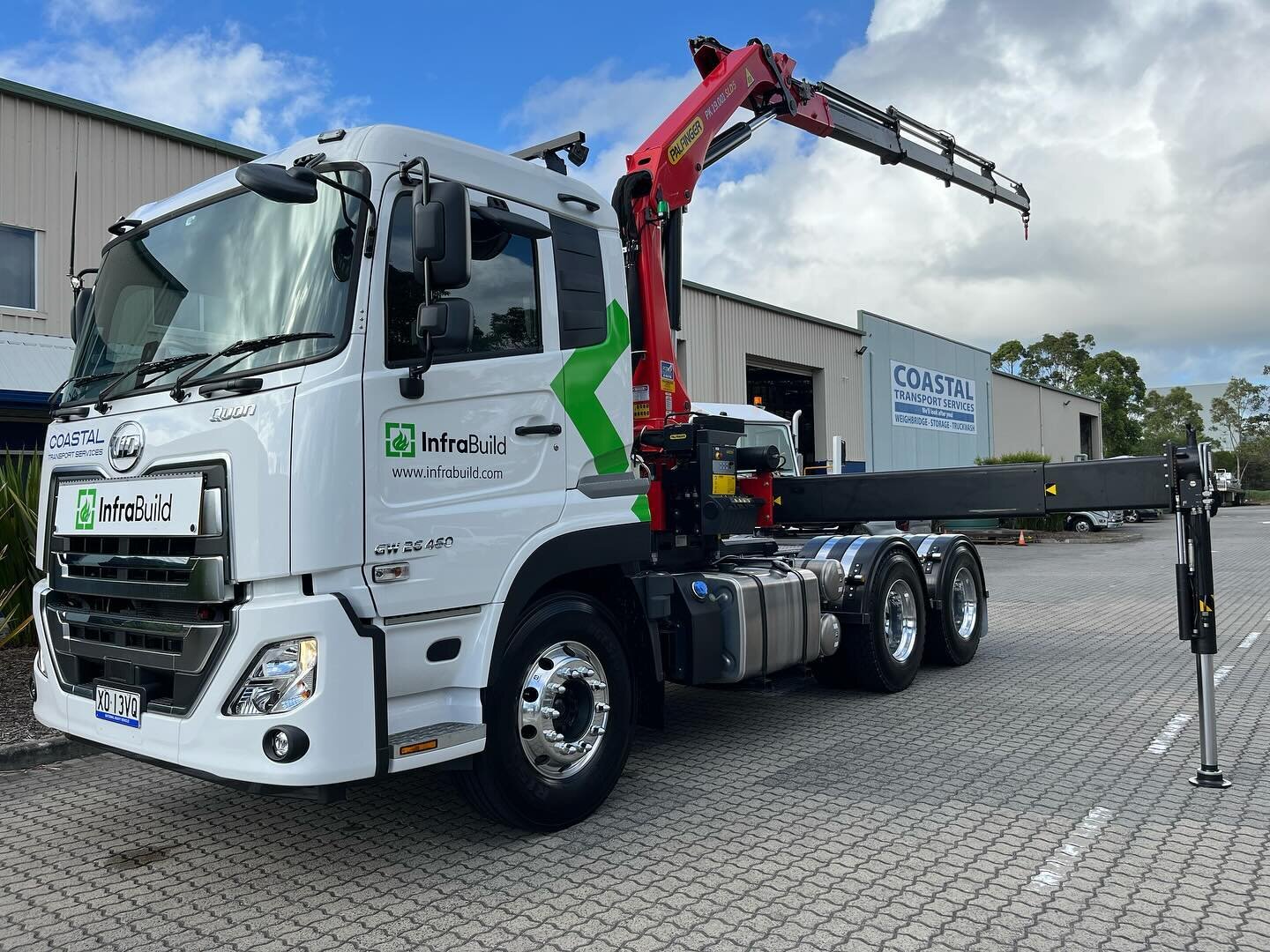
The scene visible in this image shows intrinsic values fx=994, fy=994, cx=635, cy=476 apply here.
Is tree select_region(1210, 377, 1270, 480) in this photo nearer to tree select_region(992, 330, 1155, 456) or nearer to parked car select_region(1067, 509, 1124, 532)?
tree select_region(992, 330, 1155, 456)

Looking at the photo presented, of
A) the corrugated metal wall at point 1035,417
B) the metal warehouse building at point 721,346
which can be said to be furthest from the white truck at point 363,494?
the corrugated metal wall at point 1035,417

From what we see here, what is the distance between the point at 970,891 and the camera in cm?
380

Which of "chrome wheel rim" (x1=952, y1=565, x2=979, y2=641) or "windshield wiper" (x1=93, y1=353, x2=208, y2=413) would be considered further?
"chrome wheel rim" (x1=952, y1=565, x2=979, y2=641)

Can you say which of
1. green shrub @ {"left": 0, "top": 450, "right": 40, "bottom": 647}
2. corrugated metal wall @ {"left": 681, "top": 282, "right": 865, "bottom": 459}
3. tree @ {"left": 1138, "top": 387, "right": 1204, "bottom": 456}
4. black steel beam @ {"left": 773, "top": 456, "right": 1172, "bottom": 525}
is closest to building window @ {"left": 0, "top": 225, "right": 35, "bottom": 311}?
green shrub @ {"left": 0, "top": 450, "right": 40, "bottom": 647}

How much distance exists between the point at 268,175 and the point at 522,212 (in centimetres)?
131

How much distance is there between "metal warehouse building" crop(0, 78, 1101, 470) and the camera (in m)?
12.0

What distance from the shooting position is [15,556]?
8.12 metres

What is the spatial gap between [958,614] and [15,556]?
792cm

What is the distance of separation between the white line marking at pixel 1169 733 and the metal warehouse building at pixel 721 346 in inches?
165

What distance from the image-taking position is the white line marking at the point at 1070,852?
3883 millimetres

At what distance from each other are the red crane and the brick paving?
1951 millimetres

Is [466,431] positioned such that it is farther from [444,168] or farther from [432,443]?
[444,168]

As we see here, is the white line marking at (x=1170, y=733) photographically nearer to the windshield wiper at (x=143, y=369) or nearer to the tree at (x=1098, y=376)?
the windshield wiper at (x=143, y=369)

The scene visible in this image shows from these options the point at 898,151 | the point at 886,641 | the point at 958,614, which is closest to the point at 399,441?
the point at 886,641
